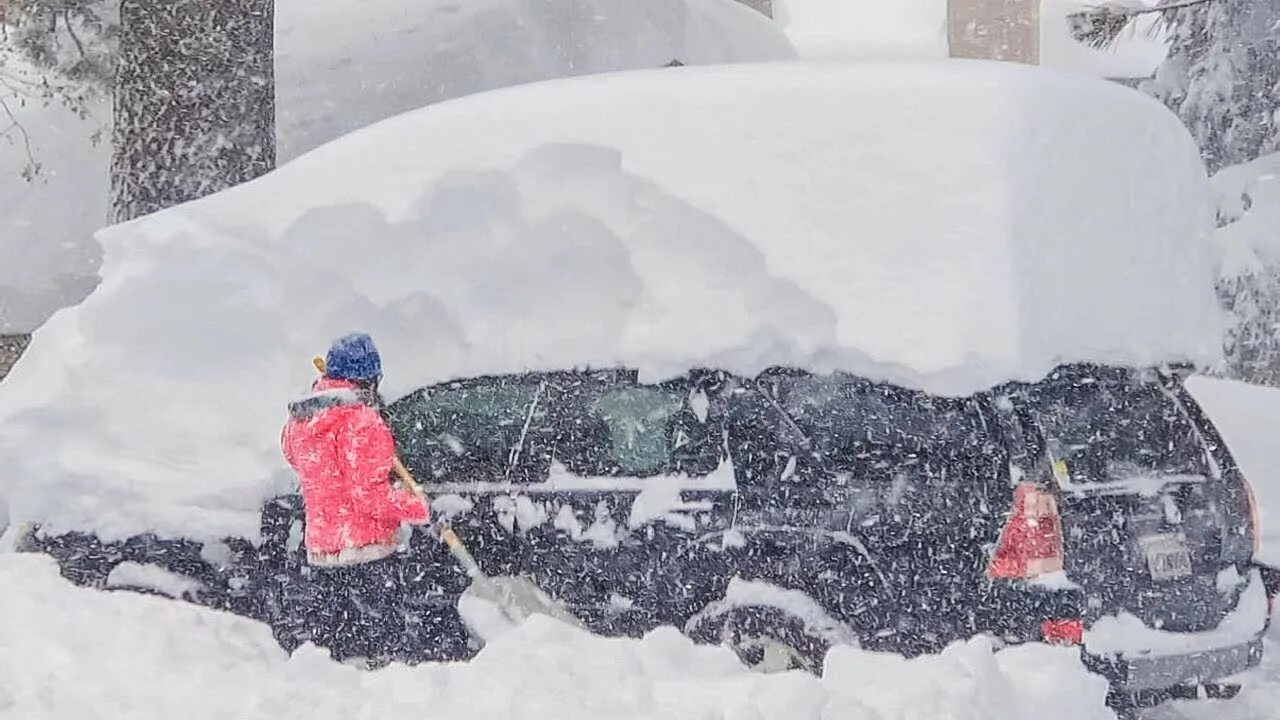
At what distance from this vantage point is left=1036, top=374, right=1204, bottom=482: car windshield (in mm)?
4676

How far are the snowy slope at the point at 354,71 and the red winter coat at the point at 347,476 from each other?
7950 mm

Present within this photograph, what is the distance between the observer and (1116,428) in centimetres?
487

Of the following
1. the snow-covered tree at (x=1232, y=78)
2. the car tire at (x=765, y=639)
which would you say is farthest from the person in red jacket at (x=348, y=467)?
the snow-covered tree at (x=1232, y=78)

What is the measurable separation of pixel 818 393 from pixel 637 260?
3.18ft

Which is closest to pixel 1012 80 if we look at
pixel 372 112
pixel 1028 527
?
pixel 1028 527

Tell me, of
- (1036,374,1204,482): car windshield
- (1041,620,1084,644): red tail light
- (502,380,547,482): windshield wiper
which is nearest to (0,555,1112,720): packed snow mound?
(1041,620,1084,644): red tail light

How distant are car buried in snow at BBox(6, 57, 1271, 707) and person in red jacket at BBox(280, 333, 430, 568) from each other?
0.20 m

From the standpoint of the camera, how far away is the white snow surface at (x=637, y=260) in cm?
478

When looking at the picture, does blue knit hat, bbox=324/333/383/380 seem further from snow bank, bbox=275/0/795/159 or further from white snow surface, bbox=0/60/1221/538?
snow bank, bbox=275/0/795/159

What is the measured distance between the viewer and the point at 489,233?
5.80 m

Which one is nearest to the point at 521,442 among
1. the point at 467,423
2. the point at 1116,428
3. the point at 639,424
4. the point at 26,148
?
the point at 467,423

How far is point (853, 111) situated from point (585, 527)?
174cm

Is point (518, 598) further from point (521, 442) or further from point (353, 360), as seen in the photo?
point (353, 360)

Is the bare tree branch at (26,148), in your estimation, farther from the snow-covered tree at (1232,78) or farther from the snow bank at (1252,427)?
the snow-covered tree at (1232,78)
